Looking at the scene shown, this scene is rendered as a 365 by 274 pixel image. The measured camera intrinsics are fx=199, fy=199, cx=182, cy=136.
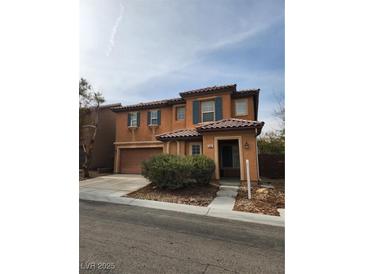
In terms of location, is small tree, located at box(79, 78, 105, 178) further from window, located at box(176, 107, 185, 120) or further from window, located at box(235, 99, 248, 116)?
window, located at box(235, 99, 248, 116)

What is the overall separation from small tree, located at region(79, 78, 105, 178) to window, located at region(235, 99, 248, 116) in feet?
22.7

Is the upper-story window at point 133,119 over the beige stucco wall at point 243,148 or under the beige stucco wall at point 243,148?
over

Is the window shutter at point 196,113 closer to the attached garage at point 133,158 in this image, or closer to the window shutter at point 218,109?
the window shutter at point 218,109

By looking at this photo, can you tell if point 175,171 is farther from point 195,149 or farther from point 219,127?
point 195,149

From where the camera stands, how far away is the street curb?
4.14 meters

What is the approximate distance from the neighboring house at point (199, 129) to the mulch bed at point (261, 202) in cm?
174

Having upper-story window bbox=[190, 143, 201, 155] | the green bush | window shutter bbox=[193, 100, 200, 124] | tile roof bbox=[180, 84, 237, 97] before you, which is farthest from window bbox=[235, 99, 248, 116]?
the green bush

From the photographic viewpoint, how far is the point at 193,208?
16.5 feet

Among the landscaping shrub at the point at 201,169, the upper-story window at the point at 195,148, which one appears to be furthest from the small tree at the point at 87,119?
the landscaping shrub at the point at 201,169

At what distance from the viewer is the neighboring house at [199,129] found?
27.8 feet

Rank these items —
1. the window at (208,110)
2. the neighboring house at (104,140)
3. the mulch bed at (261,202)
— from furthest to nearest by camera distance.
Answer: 1. the neighboring house at (104,140)
2. the window at (208,110)
3. the mulch bed at (261,202)
